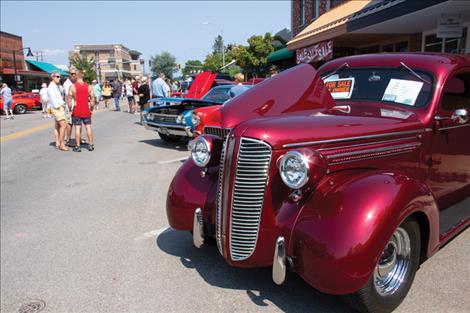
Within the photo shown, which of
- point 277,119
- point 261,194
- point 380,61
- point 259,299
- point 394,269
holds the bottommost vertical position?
point 259,299

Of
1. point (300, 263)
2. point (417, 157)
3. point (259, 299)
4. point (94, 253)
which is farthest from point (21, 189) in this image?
point (417, 157)

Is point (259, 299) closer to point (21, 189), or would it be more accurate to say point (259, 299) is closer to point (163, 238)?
point (163, 238)

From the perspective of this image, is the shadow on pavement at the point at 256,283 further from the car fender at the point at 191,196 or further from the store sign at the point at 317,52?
the store sign at the point at 317,52

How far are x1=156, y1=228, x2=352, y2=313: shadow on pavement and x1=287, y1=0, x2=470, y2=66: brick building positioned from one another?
614 centimetres

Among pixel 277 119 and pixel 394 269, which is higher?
pixel 277 119

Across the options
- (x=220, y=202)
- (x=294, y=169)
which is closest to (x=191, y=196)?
(x=220, y=202)

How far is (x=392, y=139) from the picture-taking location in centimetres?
289

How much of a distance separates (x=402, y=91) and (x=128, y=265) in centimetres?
287

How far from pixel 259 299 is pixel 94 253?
1.82 m

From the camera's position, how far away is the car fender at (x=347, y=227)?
2289 mm

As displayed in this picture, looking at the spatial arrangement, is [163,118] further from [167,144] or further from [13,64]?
[13,64]

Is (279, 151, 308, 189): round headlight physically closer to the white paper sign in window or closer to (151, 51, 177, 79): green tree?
the white paper sign in window

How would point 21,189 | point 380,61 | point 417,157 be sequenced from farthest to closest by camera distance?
point 21,189 → point 380,61 → point 417,157

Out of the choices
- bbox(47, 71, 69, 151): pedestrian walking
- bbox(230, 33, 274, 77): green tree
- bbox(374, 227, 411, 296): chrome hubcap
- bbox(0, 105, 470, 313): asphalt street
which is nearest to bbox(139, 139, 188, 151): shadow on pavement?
bbox(47, 71, 69, 151): pedestrian walking
